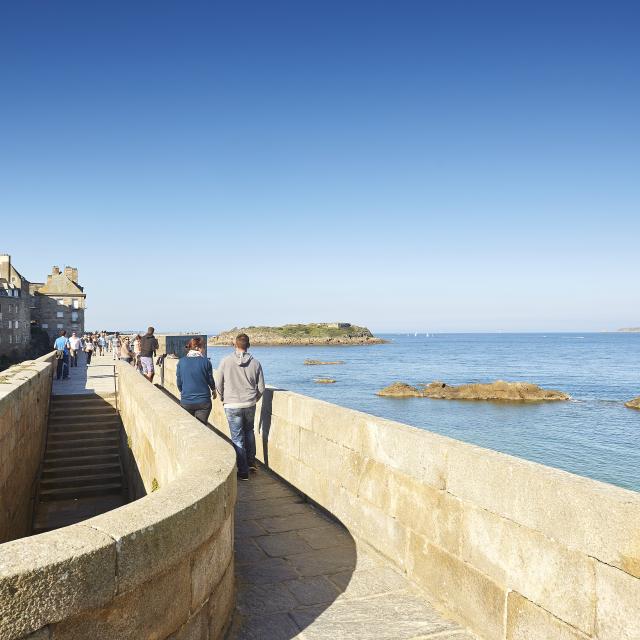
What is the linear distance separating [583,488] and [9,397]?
291 inches

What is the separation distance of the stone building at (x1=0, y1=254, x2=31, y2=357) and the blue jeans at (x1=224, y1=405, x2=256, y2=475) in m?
52.9

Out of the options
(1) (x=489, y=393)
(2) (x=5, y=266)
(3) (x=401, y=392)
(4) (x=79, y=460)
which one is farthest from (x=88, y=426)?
(2) (x=5, y=266)

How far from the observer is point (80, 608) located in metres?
1.99

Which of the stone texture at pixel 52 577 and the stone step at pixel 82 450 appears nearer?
the stone texture at pixel 52 577

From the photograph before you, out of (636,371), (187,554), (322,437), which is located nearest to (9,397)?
(322,437)

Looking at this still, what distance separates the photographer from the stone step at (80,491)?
11.5 metres

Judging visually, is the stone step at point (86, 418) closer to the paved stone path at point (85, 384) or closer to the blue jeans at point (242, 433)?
the paved stone path at point (85, 384)

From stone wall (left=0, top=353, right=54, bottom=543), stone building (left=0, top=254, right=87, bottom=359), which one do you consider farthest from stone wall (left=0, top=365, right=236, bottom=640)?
stone building (left=0, top=254, right=87, bottom=359)

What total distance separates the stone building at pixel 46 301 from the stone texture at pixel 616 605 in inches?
2454

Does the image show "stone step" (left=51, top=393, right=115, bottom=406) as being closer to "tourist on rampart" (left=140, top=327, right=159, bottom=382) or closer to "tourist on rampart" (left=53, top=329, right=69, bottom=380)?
"tourist on rampart" (left=140, top=327, right=159, bottom=382)

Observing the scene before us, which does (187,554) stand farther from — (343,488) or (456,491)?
(343,488)

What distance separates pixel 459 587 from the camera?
3.38 metres

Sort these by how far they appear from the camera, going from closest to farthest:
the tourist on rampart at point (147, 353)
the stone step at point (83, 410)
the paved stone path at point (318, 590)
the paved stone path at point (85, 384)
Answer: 1. the paved stone path at point (318, 590)
2. the stone step at point (83, 410)
3. the tourist on rampart at point (147, 353)
4. the paved stone path at point (85, 384)

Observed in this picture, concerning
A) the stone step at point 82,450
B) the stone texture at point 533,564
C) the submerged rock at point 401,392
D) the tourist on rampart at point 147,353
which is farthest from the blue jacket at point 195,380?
the submerged rock at point 401,392
